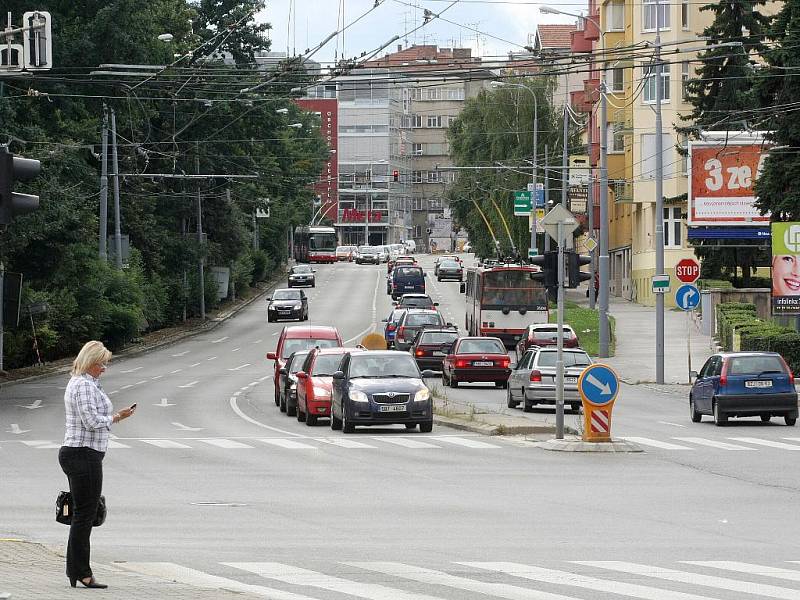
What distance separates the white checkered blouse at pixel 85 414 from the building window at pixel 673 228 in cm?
7433

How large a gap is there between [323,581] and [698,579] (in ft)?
8.99

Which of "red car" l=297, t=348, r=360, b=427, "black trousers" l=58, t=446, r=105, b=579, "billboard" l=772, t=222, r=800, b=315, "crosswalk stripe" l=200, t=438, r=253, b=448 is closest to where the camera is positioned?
"black trousers" l=58, t=446, r=105, b=579

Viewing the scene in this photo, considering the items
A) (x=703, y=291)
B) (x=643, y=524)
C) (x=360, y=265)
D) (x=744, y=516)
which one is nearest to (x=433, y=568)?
(x=643, y=524)

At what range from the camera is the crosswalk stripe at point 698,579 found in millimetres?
11211

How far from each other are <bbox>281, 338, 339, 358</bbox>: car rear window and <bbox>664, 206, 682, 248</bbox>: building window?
44.9 meters

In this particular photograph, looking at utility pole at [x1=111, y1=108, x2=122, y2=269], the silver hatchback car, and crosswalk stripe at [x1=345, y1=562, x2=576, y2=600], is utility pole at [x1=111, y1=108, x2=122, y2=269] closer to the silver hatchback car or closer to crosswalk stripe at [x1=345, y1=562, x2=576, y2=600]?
the silver hatchback car

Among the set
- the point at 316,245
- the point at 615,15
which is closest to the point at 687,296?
the point at 615,15

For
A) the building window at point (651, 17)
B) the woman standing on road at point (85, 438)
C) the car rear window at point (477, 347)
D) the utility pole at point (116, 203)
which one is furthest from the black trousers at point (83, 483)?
the building window at point (651, 17)

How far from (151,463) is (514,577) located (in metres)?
12.6

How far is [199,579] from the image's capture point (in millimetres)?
11844

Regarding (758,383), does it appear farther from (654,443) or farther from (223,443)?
(223,443)

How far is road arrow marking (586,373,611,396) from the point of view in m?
24.9

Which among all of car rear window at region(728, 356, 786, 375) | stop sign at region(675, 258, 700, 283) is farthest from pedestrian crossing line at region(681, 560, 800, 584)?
stop sign at region(675, 258, 700, 283)

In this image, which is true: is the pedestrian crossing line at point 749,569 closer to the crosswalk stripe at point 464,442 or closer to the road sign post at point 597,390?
the road sign post at point 597,390
